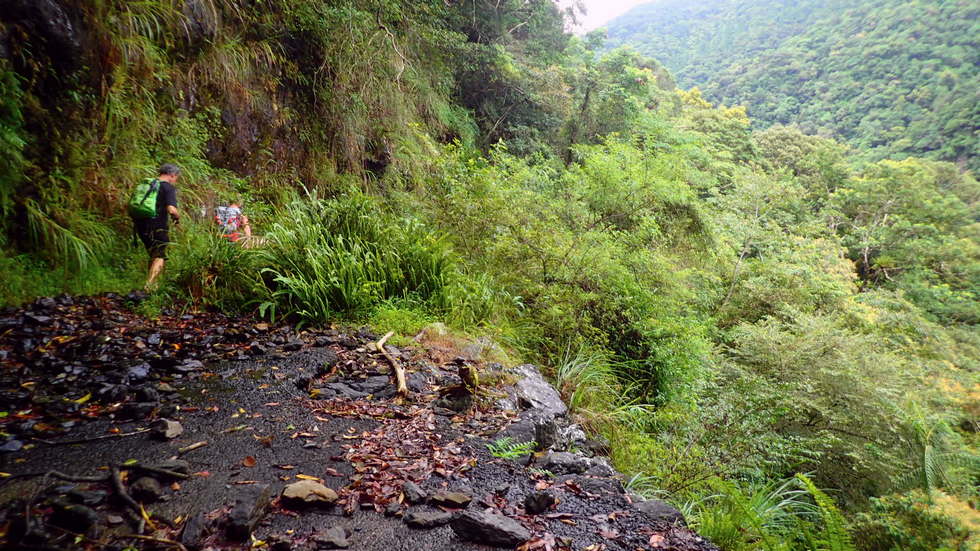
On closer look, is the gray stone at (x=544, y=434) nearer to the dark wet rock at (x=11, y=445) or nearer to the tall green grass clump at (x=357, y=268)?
the tall green grass clump at (x=357, y=268)

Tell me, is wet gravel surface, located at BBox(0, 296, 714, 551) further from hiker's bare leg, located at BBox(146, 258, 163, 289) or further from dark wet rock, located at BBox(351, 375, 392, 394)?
hiker's bare leg, located at BBox(146, 258, 163, 289)

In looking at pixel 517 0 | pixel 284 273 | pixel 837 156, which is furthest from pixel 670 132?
pixel 837 156

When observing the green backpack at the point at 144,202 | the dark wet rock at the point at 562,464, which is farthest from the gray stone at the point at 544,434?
the green backpack at the point at 144,202

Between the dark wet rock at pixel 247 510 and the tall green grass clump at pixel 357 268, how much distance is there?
237 cm

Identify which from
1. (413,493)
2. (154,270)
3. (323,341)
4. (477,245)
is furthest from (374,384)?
(477,245)

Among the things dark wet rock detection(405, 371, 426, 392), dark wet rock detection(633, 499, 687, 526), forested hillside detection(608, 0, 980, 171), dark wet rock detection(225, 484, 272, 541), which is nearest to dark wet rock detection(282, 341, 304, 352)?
dark wet rock detection(405, 371, 426, 392)

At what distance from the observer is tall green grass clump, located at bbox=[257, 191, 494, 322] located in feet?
13.2

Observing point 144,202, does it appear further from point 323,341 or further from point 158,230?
point 323,341

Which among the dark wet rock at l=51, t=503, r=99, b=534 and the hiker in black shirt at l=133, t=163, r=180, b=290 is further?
the hiker in black shirt at l=133, t=163, r=180, b=290

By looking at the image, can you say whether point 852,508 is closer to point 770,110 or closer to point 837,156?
point 837,156

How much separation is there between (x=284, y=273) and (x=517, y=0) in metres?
12.7

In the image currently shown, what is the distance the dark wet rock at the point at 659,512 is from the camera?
2.02 meters

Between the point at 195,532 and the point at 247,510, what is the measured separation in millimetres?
157

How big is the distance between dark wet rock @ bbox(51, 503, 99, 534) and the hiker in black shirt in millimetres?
3449
